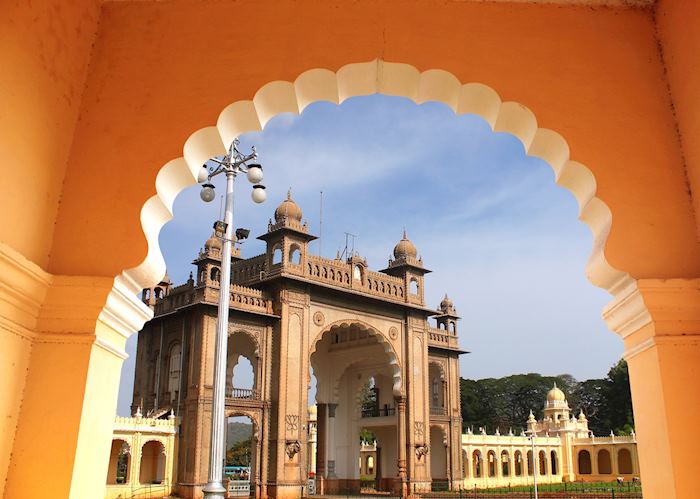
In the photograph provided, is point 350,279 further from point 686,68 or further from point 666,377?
point 666,377

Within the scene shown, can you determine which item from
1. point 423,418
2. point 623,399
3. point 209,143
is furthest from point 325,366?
point 623,399

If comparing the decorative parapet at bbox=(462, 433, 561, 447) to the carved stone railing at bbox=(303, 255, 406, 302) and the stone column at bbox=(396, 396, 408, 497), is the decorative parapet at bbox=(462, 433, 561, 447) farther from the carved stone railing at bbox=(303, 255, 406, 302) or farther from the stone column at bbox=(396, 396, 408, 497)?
the carved stone railing at bbox=(303, 255, 406, 302)

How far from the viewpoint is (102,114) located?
3.28 m

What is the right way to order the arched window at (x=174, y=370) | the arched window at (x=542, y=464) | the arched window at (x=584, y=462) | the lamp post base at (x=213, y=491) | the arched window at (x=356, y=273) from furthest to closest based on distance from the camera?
the arched window at (x=584, y=462), the arched window at (x=542, y=464), the arched window at (x=356, y=273), the arched window at (x=174, y=370), the lamp post base at (x=213, y=491)

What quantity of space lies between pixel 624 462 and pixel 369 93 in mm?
43634

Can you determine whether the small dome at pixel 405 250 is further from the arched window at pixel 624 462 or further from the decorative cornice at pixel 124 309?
the decorative cornice at pixel 124 309

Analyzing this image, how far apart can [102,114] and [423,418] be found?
24.7 meters

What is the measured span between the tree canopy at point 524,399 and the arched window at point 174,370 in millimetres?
36441

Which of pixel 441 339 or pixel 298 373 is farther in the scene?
pixel 441 339

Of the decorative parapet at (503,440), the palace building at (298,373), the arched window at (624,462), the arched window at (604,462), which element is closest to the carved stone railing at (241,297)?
the palace building at (298,373)

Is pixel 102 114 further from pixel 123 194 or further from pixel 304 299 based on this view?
pixel 304 299

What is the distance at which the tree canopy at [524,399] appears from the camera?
5431 centimetres

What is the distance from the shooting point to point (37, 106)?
9.50 feet

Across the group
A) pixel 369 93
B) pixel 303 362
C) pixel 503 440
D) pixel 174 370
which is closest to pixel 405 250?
→ pixel 303 362
